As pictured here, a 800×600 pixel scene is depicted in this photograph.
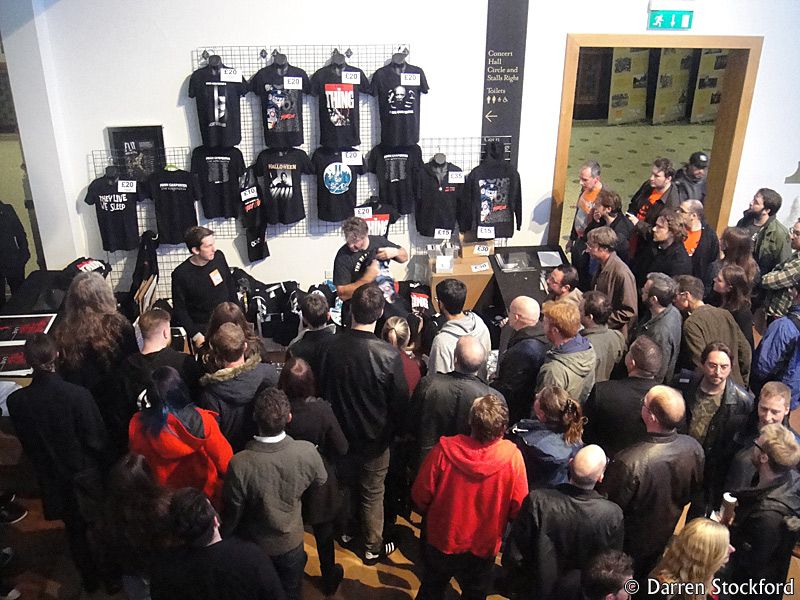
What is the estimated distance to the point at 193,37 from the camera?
6.29 m

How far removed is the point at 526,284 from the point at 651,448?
349cm

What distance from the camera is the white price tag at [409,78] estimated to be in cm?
644

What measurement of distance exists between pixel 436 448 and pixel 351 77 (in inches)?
166

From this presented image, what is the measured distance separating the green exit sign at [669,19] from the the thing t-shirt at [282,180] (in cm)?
337

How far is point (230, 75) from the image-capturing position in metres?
6.31

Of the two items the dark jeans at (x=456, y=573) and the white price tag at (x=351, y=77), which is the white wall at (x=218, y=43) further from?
the dark jeans at (x=456, y=573)

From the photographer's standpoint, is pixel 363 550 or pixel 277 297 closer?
pixel 363 550

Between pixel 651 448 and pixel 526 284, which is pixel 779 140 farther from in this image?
pixel 651 448

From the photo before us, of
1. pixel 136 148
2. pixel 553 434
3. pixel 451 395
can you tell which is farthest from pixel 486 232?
pixel 553 434

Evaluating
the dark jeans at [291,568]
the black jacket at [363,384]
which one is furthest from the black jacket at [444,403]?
the dark jeans at [291,568]

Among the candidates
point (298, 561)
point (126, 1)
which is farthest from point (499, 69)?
point (298, 561)

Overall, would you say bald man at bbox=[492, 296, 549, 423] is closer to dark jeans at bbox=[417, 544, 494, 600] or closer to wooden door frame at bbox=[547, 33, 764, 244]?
dark jeans at bbox=[417, 544, 494, 600]

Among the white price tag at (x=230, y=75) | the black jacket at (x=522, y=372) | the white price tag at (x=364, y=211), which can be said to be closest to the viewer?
the black jacket at (x=522, y=372)

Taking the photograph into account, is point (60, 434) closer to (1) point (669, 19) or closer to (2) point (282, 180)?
(2) point (282, 180)
